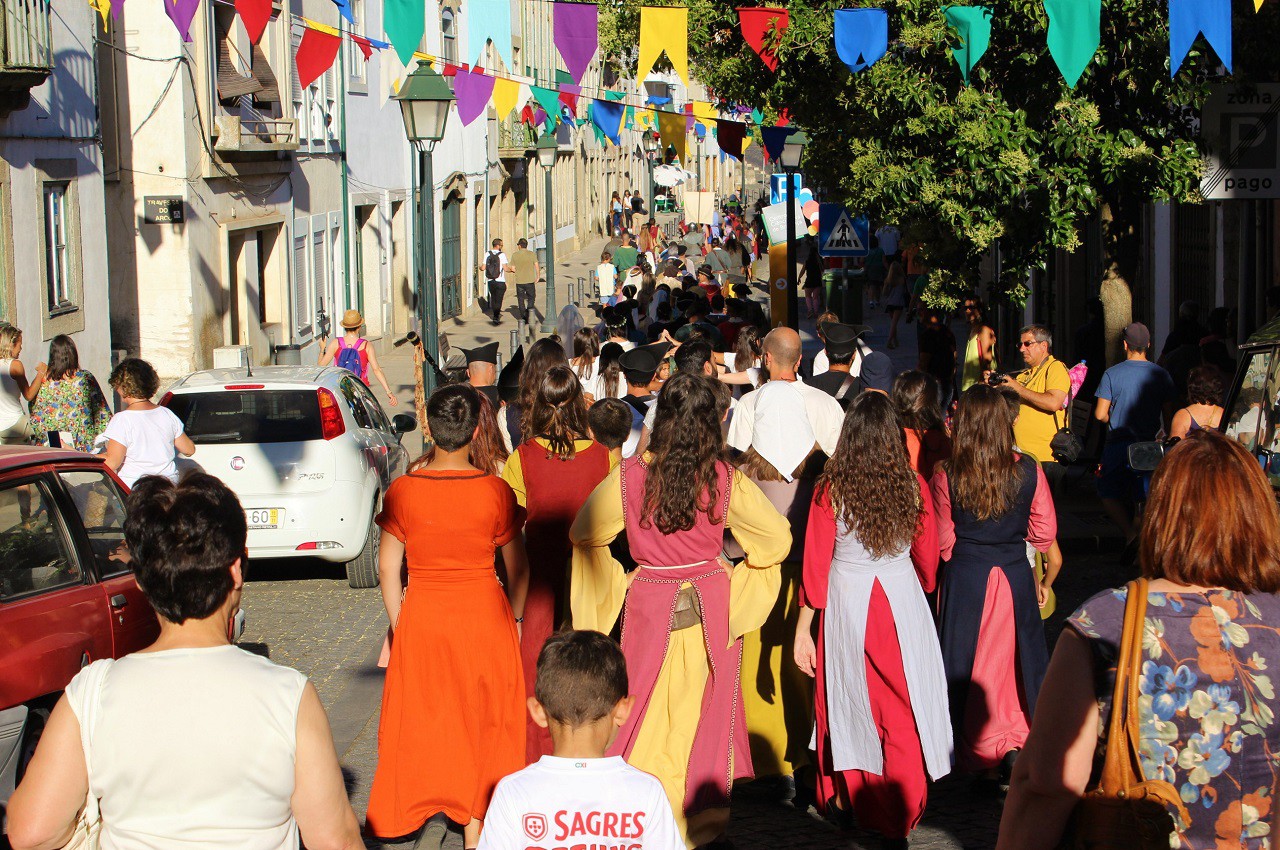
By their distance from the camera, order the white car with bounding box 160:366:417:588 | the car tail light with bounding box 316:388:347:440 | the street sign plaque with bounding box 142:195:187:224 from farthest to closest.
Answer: the street sign plaque with bounding box 142:195:187:224
the car tail light with bounding box 316:388:347:440
the white car with bounding box 160:366:417:588

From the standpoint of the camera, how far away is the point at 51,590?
540 centimetres

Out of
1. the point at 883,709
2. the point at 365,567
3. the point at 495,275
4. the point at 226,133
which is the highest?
the point at 226,133

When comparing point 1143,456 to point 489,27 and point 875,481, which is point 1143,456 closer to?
point 875,481

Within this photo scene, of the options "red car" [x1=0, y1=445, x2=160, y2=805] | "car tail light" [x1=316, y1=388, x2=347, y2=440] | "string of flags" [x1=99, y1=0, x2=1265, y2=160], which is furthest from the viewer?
"car tail light" [x1=316, y1=388, x2=347, y2=440]

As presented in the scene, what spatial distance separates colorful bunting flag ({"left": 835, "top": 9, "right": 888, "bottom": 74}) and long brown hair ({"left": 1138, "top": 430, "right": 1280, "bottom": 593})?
8.37m

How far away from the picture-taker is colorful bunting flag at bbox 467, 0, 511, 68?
33781 mm

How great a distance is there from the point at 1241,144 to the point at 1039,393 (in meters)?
2.59

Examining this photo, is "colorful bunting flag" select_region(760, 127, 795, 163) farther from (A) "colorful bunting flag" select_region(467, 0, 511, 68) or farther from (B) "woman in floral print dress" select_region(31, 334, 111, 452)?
(A) "colorful bunting flag" select_region(467, 0, 511, 68)

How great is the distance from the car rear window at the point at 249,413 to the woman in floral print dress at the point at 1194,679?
7.82 meters

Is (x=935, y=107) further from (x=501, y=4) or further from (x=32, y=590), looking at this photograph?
A: (x=501, y=4)

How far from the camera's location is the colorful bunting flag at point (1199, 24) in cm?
910

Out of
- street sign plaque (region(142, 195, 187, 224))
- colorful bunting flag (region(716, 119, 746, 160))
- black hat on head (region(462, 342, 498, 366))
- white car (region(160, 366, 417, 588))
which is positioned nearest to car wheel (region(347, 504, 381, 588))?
white car (region(160, 366, 417, 588))

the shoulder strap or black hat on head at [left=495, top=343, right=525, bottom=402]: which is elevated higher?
black hat on head at [left=495, top=343, right=525, bottom=402]

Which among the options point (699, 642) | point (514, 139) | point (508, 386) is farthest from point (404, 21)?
point (514, 139)
